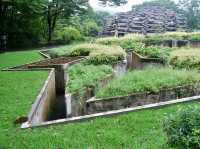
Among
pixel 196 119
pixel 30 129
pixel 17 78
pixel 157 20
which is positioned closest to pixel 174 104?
pixel 196 119

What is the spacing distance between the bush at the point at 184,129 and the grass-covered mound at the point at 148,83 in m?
3.86

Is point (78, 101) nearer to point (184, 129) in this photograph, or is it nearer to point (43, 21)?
point (184, 129)

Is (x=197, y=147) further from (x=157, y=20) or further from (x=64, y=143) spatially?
(x=157, y=20)

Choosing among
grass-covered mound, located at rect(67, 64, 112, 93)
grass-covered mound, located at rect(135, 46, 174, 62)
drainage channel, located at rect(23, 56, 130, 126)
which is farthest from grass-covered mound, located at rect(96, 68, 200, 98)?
grass-covered mound, located at rect(135, 46, 174, 62)

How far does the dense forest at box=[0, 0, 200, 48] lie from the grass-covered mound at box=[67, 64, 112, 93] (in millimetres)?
11688

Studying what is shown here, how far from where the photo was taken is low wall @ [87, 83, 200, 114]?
26.9 ft

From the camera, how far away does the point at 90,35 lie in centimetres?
3622

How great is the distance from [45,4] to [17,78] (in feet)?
58.1

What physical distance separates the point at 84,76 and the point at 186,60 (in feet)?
11.9

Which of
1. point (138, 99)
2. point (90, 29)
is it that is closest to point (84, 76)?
point (138, 99)

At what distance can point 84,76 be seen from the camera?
38.7ft

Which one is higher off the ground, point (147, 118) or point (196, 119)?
point (196, 119)

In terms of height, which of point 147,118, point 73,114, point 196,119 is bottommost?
point 73,114

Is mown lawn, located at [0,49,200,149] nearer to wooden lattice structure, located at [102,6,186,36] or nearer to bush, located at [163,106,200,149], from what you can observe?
bush, located at [163,106,200,149]
